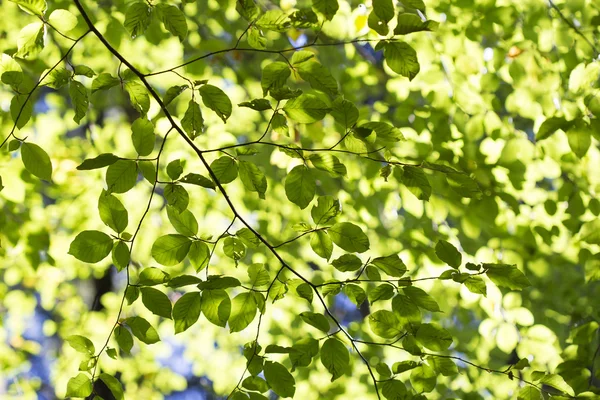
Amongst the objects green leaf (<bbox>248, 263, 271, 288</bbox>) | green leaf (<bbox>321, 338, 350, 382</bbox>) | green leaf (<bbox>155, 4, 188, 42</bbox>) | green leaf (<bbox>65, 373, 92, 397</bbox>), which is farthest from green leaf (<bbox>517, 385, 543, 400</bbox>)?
green leaf (<bbox>155, 4, 188, 42</bbox>)

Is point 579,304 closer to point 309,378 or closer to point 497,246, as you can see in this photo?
point 497,246

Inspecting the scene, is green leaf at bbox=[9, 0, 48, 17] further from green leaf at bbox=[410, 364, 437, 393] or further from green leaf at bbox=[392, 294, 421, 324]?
green leaf at bbox=[410, 364, 437, 393]

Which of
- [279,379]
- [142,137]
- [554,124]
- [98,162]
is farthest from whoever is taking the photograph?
[554,124]

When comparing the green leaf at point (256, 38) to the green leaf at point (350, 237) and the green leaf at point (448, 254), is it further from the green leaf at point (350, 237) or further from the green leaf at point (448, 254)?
the green leaf at point (448, 254)

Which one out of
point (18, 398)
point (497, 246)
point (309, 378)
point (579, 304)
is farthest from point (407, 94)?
point (18, 398)

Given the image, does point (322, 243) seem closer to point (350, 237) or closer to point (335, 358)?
point (350, 237)

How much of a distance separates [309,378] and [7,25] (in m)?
2.65

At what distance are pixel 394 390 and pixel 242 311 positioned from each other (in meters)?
0.39

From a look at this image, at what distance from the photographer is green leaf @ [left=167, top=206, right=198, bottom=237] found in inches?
43.7

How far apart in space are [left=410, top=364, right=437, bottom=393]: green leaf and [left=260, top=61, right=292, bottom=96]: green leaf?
72 centimetres

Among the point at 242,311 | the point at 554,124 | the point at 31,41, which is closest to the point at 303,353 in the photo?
the point at 242,311

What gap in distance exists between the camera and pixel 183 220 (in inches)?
44.2

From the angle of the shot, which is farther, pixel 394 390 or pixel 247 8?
pixel 394 390

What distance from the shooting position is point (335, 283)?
1.18 metres
